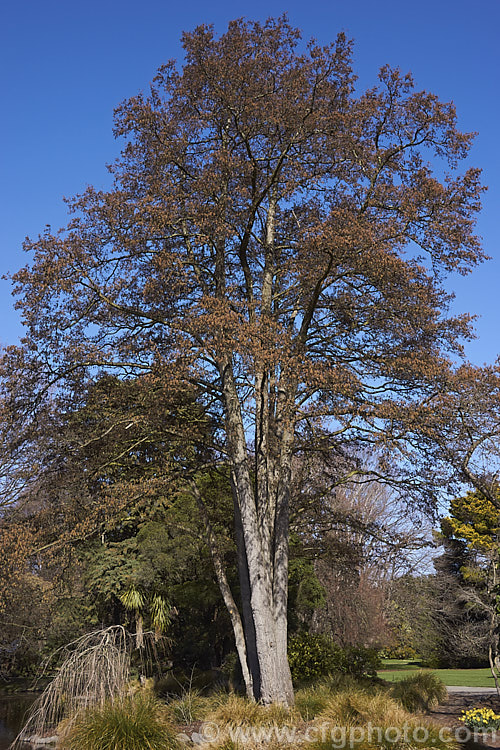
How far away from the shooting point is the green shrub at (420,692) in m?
10.5

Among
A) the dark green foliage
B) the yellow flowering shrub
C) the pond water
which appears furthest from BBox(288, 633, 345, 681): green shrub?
the pond water

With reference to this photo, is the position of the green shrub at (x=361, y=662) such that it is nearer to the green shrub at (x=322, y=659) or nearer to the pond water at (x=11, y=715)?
the green shrub at (x=322, y=659)

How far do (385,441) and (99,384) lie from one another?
514 cm

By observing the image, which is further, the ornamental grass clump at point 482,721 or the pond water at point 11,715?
the pond water at point 11,715

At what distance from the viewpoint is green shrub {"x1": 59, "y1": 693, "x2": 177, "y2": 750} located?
7.09 metres

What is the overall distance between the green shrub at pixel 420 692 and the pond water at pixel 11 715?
6.51 meters

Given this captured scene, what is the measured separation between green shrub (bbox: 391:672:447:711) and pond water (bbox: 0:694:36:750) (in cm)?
651

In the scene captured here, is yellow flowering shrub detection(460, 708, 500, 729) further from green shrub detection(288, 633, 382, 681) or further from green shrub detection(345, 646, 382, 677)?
green shrub detection(345, 646, 382, 677)

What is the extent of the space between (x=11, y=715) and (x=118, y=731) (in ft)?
32.7

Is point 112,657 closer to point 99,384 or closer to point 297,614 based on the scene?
point 99,384

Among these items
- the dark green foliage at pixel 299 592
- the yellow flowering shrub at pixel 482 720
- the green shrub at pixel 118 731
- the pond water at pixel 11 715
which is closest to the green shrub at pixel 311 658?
the dark green foliage at pixel 299 592

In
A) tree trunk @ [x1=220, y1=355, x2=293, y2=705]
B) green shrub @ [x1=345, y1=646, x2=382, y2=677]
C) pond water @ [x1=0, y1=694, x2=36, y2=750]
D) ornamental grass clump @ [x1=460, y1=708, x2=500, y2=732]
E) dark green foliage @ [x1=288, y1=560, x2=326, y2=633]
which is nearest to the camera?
ornamental grass clump @ [x1=460, y1=708, x2=500, y2=732]

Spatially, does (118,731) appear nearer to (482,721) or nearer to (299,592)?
(482,721)

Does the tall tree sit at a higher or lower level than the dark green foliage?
higher
